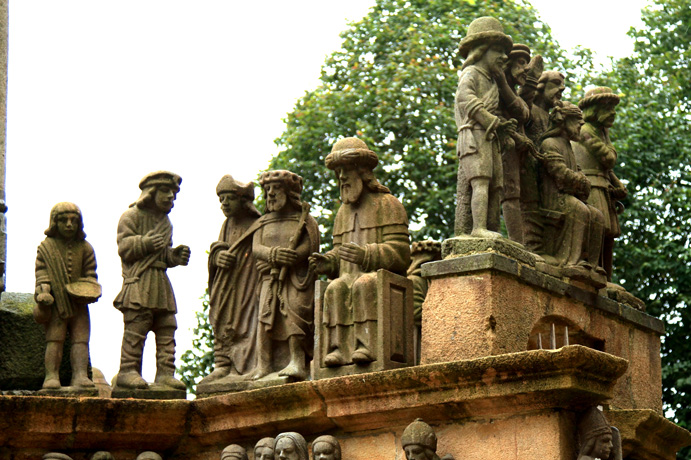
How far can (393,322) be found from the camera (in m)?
11.5

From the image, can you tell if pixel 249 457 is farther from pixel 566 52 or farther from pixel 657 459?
pixel 566 52

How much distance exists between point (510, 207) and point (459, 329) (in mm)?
1927

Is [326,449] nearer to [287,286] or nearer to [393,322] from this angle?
[393,322]

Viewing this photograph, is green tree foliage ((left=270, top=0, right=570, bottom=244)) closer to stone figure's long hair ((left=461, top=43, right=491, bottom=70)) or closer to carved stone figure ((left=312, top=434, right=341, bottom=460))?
stone figure's long hair ((left=461, top=43, right=491, bottom=70))

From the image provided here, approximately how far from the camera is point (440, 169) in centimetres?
2198

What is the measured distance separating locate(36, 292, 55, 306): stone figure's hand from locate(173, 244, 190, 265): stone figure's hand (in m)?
1.20

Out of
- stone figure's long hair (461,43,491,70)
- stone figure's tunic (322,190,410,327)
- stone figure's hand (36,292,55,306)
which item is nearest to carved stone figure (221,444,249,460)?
stone figure's tunic (322,190,410,327)

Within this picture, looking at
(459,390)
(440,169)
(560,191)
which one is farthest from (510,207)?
(440,169)

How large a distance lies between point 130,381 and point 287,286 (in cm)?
158

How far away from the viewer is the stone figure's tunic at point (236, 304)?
12.6 metres

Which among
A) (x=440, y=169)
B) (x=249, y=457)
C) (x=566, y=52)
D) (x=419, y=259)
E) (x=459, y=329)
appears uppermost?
(x=566, y=52)

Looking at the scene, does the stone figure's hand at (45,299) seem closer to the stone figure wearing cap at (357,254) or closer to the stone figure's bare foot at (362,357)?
the stone figure wearing cap at (357,254)

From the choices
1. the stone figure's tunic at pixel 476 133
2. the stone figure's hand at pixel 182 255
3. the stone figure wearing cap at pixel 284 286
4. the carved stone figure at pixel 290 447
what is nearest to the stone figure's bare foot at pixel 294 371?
the stone figure wearing cap at pixel 284 286

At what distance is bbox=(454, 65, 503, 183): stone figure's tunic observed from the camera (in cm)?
1212
